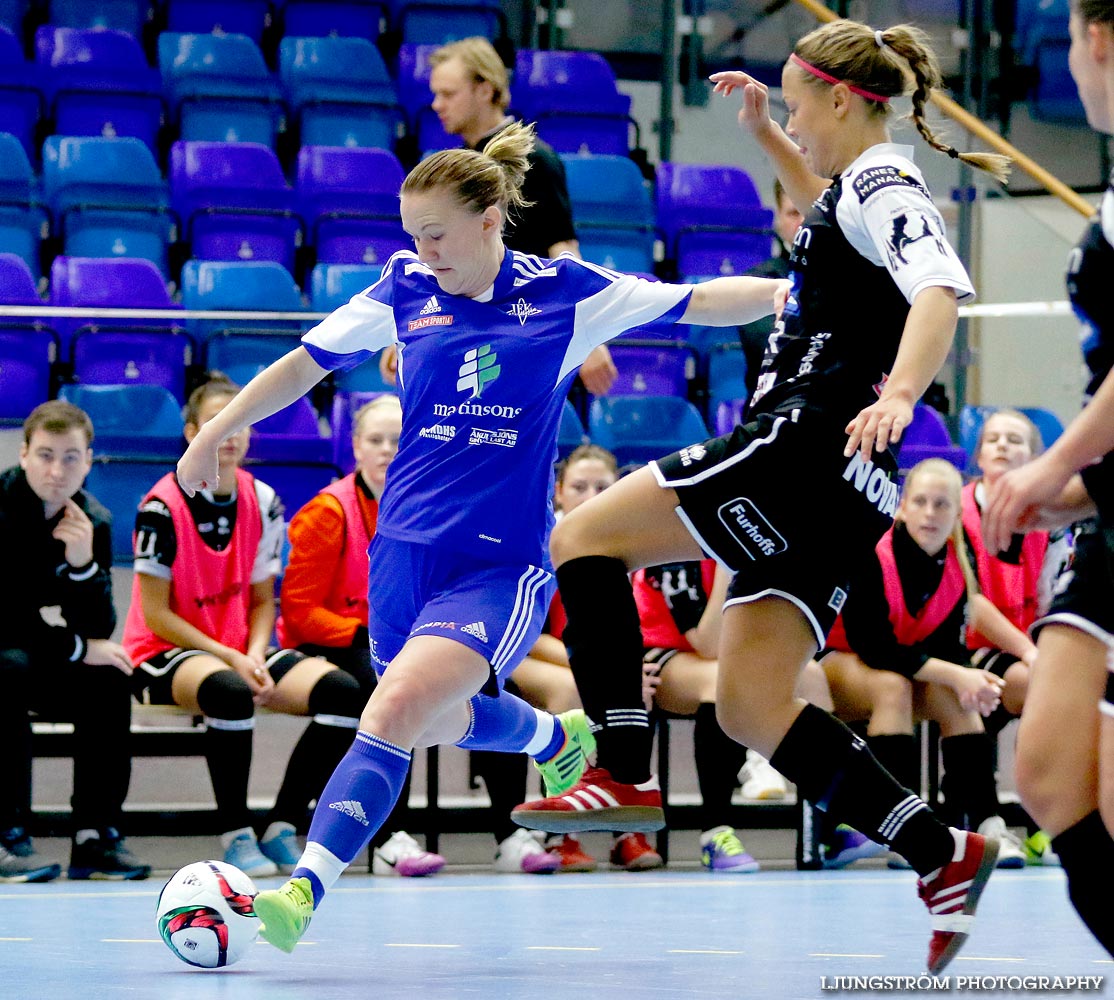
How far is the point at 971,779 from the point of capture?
19.8ft

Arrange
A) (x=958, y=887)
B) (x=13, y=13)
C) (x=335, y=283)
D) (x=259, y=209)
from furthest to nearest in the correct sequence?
(x=13, y=13), (x=259, y=209), (x=335, y=283), (x=958, y=887)

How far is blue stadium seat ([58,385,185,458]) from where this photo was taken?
23.2ft

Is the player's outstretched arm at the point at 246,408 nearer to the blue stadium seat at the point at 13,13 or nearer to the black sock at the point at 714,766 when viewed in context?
the black sock at the point at 714,766

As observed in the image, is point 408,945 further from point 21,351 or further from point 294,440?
point 21,351

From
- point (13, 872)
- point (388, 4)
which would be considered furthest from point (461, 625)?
point (388, 4)

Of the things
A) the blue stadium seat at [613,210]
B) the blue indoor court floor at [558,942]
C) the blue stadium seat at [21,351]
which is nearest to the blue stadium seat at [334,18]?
the blue stadium seat at [613,210]

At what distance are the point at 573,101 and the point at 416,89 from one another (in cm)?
97

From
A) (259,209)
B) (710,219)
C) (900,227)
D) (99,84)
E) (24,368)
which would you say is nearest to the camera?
(900,227)

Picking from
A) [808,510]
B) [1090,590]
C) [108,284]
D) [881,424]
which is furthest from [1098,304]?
[108,284]

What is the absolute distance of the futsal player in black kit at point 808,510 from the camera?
11.0ft

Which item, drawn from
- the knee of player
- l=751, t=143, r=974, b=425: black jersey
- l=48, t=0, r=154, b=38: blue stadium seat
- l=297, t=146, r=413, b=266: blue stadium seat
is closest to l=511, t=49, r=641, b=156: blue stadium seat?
l=297, t=146, r=413, b=266: blue stadium seat

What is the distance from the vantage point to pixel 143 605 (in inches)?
227

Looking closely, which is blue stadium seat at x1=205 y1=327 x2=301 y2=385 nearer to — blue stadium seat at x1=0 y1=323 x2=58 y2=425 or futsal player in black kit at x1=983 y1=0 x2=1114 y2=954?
blue stadium seat at x1=0 y1=323 x2=58 y2=425

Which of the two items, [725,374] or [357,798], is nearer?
[357,798]
